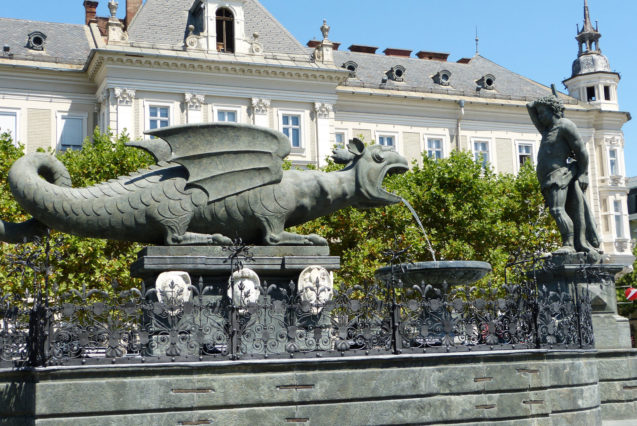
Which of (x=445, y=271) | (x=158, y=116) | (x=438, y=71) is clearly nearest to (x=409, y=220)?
(x=158, y=116)

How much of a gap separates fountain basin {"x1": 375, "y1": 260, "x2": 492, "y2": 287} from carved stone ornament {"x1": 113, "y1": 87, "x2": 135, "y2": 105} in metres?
24.3

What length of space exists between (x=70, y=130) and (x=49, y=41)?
17.6 ft

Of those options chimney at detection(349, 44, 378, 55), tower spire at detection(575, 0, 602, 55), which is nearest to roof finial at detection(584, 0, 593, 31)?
tower spire at detection(575, 0, 602, 55)

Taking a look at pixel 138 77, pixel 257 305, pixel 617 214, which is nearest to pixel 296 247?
pixel 257 305

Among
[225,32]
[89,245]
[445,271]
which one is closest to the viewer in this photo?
[445,271]

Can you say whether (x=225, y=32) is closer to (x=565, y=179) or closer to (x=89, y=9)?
(x=89, y=9)

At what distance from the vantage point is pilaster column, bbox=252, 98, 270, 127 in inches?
1395

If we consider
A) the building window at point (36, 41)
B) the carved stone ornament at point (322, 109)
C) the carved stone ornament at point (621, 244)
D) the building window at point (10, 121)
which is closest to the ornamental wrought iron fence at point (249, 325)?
the building window at point (10, 121)

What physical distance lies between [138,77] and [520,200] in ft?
54.1

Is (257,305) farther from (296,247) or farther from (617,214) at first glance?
(617,214)

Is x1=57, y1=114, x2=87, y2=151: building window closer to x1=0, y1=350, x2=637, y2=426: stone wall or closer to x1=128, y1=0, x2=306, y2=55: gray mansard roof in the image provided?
x1=128, y1=0, x2=306, y2=55: gray mansard roof

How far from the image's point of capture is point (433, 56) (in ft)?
159

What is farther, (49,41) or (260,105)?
(49,41)

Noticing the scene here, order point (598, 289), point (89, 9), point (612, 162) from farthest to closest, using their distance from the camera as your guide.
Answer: point (612, 162) → point (89, 9) → point (598, 289)
